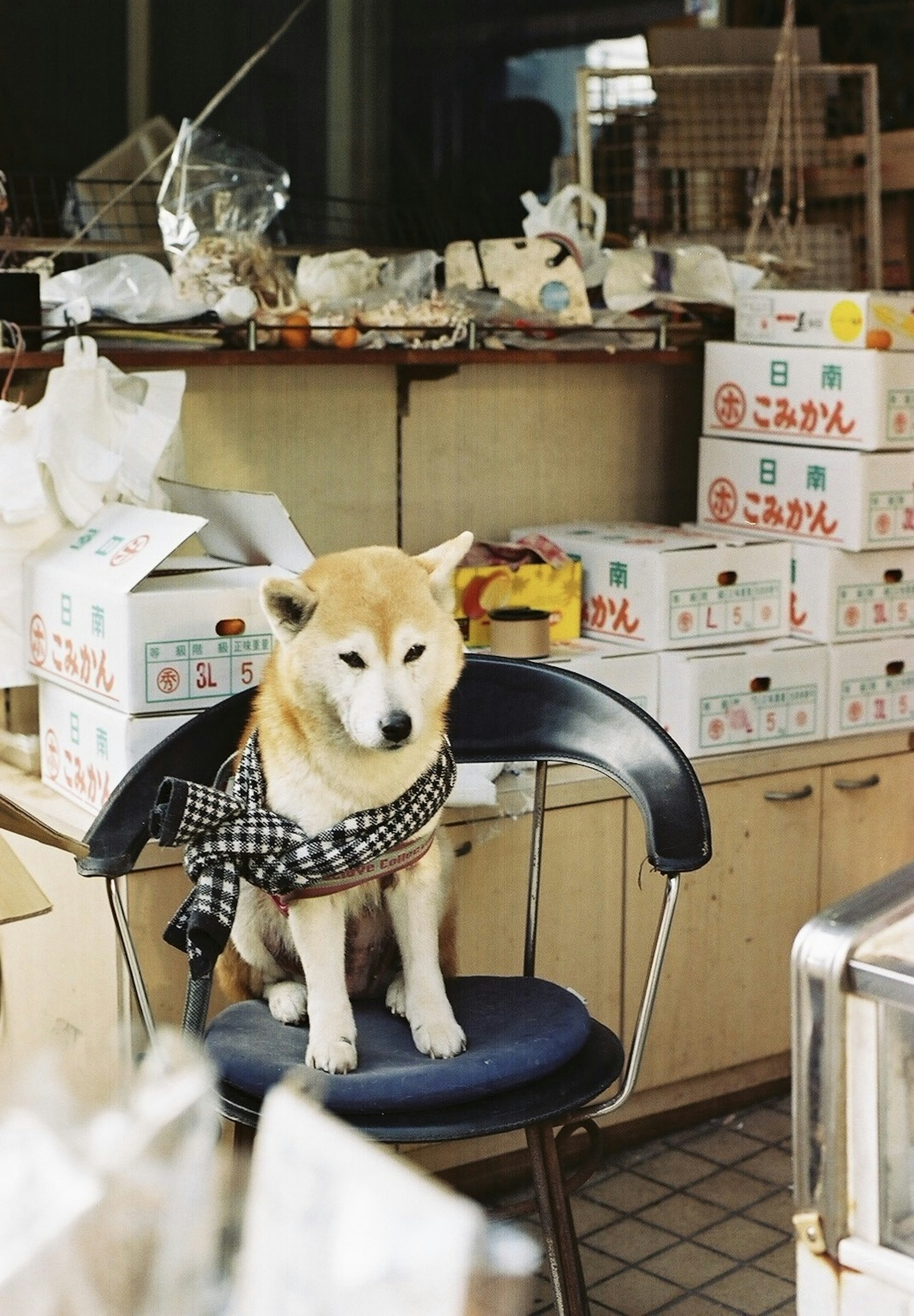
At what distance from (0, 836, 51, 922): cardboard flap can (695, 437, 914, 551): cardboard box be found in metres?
1.70

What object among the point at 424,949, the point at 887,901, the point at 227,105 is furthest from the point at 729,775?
the point at 227,105

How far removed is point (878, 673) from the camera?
3.14m

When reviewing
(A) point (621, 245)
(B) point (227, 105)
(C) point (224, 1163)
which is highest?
(B) point (227, 105)

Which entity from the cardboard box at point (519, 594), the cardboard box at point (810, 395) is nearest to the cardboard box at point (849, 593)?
the cardboard box at point (810, 395)

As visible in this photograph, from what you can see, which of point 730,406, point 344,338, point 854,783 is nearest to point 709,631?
point 854,783

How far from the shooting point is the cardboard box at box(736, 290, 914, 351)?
301 cm

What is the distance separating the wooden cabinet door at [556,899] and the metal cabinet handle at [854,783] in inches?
20.5

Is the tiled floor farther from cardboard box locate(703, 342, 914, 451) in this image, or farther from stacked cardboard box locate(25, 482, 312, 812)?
cardboard box locate(703, 342, 914, 451)

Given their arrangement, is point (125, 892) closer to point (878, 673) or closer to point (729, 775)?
point (729, 775)

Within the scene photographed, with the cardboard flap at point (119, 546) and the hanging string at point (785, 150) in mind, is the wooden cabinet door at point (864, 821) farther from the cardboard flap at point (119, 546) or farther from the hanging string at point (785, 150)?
the cardboard flap at point (119, 546)

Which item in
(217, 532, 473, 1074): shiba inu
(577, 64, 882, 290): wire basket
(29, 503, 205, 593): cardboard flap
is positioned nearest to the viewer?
(217, 532, 473, 1074): shiba inu

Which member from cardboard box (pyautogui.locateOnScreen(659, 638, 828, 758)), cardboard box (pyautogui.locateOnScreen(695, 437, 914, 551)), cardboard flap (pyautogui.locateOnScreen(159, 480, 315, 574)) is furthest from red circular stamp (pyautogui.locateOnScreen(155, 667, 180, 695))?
cardboard box (pyautogui.locateOnScreen(695, 437, 914, 551))

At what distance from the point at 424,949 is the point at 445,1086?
0.24 m

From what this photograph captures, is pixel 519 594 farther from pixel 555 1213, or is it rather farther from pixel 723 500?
pixel 555 1213
